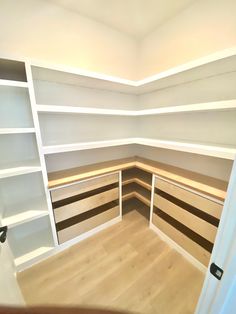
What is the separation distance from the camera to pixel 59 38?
4.95ft

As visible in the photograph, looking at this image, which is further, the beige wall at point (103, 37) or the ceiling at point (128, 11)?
the ceiling at point (128, 11)

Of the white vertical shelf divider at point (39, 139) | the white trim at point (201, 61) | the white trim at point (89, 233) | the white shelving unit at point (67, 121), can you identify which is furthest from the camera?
the white trim at point (89, 233)

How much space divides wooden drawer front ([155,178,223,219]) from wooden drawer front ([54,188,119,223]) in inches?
24.5

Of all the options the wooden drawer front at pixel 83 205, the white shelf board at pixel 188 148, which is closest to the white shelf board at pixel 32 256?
the wooden drawer front at pixel 83 205

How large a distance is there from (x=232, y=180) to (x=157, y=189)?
1.39 metres

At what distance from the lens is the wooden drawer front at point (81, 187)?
1.47 metres

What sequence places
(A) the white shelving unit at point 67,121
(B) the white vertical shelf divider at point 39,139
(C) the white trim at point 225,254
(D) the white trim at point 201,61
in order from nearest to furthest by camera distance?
(C) the white trim at point 225,254, (D) the white trim at point 201,61, (B) the white vertical shelf divider at point 39,139, (A) the white shelving unit at point 67,121

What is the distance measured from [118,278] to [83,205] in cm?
80

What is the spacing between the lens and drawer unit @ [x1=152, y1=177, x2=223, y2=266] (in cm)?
130

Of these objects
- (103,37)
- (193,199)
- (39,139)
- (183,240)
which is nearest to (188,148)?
(193,199)

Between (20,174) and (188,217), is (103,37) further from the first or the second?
(188,217)

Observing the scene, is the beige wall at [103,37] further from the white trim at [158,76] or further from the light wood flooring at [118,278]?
the light wood flooring at [118,278]

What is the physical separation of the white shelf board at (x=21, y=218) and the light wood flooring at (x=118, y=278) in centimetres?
56

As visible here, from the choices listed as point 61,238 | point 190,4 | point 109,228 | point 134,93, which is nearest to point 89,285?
point 61,238
